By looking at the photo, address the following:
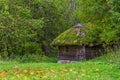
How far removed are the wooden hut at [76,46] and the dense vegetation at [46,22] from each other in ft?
3.41

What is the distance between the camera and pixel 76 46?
31.2 metres

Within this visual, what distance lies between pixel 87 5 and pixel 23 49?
511 inches

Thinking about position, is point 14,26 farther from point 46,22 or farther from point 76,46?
point 46,22

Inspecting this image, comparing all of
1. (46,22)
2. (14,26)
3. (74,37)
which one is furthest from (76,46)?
(14,26)

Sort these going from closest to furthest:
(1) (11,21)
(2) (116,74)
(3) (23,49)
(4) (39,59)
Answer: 1. (2) (116,74)
2. (1) (11,21)
3. (4) (39,59)
4. (3) (23,49)

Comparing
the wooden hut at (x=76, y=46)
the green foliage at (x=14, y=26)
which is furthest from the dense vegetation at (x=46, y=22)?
the wooden hut at (x=76, y=46)

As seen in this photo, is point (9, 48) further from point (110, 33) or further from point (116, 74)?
point (116, 74)

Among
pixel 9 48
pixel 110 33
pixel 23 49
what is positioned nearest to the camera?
pixel 110 33

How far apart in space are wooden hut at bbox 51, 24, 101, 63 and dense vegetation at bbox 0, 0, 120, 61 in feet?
3.41

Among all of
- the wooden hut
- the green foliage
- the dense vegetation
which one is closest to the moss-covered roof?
the wooden hut

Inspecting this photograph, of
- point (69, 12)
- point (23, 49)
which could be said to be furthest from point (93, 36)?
point (69, 12)

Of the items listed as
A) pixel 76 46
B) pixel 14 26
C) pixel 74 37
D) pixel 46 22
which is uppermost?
pixel 46 22

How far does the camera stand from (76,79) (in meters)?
9.18

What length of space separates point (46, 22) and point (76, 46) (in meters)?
6.53
